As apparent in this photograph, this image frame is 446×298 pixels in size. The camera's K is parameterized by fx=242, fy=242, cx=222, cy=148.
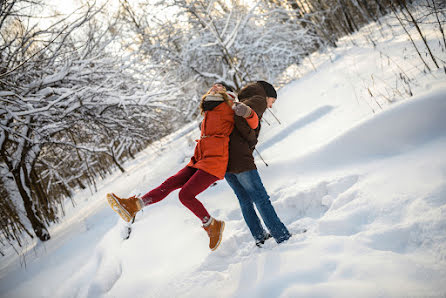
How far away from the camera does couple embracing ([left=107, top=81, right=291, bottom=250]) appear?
1.85 metres

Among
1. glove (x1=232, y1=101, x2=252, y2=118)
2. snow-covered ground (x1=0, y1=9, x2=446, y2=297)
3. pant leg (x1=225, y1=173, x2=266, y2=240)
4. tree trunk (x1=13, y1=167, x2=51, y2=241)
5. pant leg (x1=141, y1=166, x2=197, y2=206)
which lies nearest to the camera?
snow-covered ground (x1=0, y1=9, x2=446, y2=297)

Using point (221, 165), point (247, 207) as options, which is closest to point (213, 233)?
point (247, 207)

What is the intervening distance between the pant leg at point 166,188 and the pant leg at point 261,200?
0.46m

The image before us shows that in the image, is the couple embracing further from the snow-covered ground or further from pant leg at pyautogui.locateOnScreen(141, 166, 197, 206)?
the snow-covered ground

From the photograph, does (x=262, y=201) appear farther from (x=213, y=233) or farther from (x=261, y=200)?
(x=213, y=233)

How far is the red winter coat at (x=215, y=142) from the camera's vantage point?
6.01ft

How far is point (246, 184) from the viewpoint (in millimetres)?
1914

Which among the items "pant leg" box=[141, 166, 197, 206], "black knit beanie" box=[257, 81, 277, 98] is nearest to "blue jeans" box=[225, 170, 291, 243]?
"pant leg" box=[141, 166, 197, 206]

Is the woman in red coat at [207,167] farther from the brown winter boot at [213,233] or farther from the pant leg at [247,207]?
the pant leg at [247,207]

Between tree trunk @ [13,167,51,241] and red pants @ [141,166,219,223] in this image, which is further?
tree trunk @ [13,167,51,241]

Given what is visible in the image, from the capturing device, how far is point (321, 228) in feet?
6.36

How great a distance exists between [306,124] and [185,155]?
287 centimetres

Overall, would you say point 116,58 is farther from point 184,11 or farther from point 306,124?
point 306,124

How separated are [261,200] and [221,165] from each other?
430 millimetres
